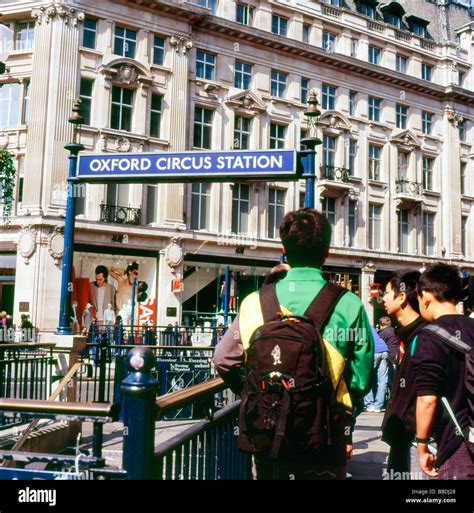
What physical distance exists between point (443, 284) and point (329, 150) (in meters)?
29.9

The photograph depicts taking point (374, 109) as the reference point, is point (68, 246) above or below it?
below

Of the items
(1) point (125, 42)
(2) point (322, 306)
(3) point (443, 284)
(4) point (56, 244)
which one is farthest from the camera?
(1) point (125, 42)

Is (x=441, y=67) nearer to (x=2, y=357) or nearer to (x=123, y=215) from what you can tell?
(x=123, y=215)

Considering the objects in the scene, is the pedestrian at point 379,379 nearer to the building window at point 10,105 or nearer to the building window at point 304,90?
the building window at point 10,105

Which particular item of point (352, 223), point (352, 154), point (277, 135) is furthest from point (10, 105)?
point (352, 223)

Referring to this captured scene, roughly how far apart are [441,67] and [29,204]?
87.4ft

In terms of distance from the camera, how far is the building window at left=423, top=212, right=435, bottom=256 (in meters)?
35.9

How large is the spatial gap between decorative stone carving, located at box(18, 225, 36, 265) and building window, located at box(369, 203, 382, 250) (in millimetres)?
18311

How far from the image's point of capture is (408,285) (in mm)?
4910

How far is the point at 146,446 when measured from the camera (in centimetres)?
254

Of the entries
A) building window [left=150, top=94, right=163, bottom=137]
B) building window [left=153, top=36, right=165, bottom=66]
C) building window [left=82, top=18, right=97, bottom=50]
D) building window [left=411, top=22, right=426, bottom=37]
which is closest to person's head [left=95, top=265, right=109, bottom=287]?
building window [left=150, top=94, right=163, bottom=137]

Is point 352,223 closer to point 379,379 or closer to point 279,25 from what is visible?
point 279,25

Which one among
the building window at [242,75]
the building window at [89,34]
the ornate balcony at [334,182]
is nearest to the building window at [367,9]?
the building window at [242,75]

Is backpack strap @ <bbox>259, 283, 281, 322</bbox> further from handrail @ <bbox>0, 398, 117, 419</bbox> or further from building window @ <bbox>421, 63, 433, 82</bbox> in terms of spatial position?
building window @ <bbox>421, 63, 433, 82</bbox>
